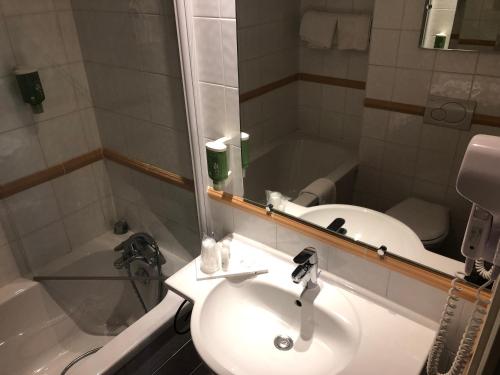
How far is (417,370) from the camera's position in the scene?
98cm

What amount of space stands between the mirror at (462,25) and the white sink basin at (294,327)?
0.72 m

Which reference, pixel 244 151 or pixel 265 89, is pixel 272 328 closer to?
pixel 244 151

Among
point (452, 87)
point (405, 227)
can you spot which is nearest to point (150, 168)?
point (405, 227)

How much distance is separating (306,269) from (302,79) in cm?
60

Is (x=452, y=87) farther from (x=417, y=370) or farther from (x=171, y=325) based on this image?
(x=171, y=325)

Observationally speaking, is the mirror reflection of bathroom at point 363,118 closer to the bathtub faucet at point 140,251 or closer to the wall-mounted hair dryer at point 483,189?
the wall-mounted hair dryer at point 483,189

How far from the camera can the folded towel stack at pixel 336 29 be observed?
1.11m

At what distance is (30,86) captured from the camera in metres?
1.69

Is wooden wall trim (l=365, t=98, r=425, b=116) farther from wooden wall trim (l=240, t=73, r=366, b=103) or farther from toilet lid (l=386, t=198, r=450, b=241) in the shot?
toilet lid (l=386, t=198, r=450, b=241)

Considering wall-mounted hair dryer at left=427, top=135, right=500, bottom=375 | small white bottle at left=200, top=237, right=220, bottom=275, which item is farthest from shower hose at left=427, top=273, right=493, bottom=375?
small white bottle at left=200, top=237, right=220, bottom=275

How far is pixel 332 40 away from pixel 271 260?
726 millimetres

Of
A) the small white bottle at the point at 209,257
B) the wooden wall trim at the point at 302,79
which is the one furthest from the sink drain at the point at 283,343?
the wooden wall trim at the point at 302,79

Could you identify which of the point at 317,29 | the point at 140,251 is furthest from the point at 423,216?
the point at 140,251

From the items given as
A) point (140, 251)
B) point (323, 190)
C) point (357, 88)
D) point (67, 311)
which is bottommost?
point (67, 311)
